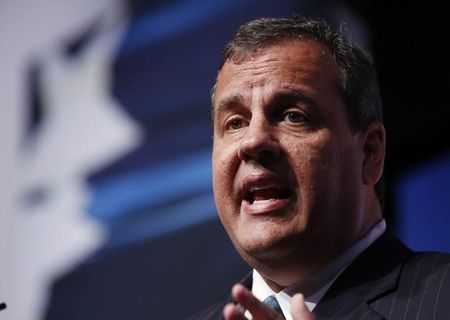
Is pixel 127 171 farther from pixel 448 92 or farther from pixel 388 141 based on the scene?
pixel 448 92

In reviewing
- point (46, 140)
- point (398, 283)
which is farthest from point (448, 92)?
point (46, 140)

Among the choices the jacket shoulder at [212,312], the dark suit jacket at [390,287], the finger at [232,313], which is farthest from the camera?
the jacket shoulder at [212,312]

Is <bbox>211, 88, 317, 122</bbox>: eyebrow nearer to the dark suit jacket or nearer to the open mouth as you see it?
the open mouth

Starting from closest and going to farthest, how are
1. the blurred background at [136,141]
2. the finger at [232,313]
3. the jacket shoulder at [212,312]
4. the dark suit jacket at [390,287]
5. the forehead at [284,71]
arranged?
the finger at [232,313] → the dark suit jacket at [390,287] → the forehead at [284,71] → the jacket shoulder at [212,312] → the blurred background at [136,141]

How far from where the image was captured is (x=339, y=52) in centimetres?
169

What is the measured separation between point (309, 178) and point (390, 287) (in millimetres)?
286

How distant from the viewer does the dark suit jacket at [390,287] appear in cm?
137

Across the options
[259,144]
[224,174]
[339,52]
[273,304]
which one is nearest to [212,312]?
[273,304]

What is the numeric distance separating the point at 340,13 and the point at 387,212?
792mm

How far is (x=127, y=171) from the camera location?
2.64 m

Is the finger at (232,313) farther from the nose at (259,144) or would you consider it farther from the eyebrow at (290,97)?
the eyebrow at (290,97)

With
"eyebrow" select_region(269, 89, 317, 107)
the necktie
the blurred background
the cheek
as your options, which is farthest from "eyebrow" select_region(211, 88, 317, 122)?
the blurred background

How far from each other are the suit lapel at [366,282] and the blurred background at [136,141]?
99 cm

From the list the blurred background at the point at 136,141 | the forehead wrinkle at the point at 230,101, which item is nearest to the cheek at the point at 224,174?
the forehead wrinkle at the point at 230,101
